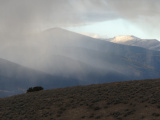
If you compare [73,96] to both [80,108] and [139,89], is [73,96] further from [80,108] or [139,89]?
[139,89]

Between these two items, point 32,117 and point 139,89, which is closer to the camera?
point 32,117

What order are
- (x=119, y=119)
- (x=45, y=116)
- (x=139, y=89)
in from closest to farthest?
(x=119, y=119) → (x=45, y=116) → (x=139, y=89)

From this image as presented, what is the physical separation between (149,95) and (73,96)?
12617mm

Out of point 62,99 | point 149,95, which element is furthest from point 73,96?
point 149,95

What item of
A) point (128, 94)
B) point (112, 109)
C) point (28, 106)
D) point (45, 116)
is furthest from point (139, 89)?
point (28, 106)

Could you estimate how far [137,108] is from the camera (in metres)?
27.0

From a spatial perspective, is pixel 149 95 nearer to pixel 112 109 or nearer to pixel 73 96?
pixel 112 109

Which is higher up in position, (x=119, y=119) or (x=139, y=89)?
(x=139, y=89)

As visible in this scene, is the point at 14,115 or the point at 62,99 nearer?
the point at 14,115

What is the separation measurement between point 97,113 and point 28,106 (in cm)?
1331

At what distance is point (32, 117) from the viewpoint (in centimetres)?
2983

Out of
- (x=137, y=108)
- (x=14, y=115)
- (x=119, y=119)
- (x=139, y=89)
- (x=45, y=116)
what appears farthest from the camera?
(x=139, y=89)

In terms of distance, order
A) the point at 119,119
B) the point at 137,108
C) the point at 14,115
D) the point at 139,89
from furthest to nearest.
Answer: the point at 139,89 → the point at 14,115 → the point at 137,108 → the point at 119,119

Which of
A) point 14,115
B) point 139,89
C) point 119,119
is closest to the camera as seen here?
point 119,119
